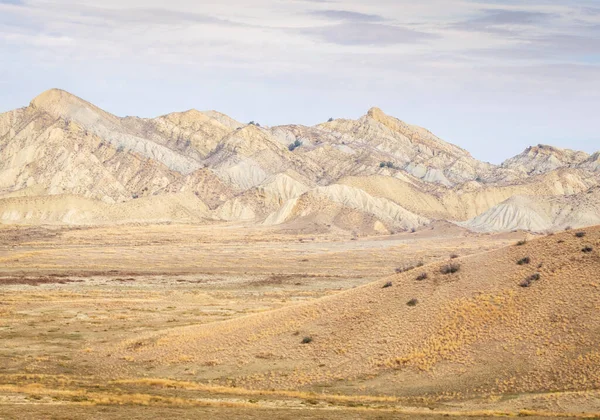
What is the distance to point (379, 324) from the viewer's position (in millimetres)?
39062

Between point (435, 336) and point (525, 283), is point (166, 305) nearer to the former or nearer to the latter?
point (435, 336)

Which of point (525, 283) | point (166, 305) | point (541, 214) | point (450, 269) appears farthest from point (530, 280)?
point (541, 214)

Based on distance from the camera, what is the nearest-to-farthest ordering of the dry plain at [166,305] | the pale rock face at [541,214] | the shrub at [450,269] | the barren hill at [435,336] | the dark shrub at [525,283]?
the dry plain at [166,305] → the barren hill at [435,336] → the dark shrub at [525,283] → the shrub at [450,269] → the pale rock face at [541,214]

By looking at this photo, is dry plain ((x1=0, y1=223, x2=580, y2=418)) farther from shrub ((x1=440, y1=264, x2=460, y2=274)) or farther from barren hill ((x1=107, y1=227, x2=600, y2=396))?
shrub ((x1=440, y1=264, x2=460, y2=274))

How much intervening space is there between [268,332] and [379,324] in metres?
6.10

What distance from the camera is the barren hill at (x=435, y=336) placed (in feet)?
108

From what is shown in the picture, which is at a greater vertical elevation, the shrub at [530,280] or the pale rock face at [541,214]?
the shrub at [530,280]

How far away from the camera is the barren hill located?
32.8 meters

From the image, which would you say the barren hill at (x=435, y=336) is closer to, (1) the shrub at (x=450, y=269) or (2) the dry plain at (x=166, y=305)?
(1) the shrub at (x=450, y=269)

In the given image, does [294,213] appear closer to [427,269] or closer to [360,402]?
[427,269]

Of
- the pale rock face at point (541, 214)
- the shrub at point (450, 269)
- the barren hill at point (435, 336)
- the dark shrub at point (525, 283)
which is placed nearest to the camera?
the barren hill at point (435, 336)

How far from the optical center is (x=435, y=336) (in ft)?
120

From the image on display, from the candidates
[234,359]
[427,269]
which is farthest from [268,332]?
[427,269]

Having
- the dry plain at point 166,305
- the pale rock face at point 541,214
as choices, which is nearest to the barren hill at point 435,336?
the dry plain at point 166,305
